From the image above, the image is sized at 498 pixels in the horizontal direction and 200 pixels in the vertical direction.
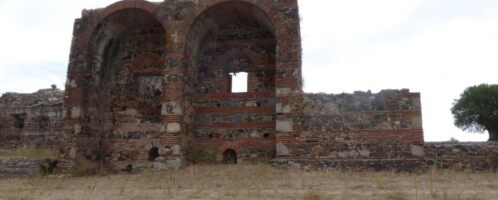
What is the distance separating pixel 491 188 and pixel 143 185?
7116mm

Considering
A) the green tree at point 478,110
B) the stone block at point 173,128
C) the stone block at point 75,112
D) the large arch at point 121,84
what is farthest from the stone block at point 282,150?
the green tree at point 478,110

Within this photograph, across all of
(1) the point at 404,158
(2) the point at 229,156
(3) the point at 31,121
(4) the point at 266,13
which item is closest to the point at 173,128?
(2) the point at 229,156

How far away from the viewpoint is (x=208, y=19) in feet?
47.7

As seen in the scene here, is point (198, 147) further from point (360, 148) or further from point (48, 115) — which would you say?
point (48, 115)

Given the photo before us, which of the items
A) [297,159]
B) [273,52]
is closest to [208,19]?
[273,52]

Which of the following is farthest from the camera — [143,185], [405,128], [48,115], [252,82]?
[48,115]

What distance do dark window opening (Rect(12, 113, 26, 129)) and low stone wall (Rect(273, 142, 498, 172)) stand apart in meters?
15.1

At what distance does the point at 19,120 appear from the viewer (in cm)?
2197

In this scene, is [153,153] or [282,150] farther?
[153,153]

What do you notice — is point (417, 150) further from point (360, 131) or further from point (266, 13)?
point (266, 13)

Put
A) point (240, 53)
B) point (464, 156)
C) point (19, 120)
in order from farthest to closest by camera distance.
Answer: point (19, 120), point (240, 53), point (464, 156)

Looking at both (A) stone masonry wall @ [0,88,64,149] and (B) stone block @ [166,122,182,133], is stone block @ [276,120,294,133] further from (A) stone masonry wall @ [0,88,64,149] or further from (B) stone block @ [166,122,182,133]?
(A) stone masonry wall @ [0,88,64,149]

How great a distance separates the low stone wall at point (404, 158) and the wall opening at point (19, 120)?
15083mm

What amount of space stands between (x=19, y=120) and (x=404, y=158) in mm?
18570
